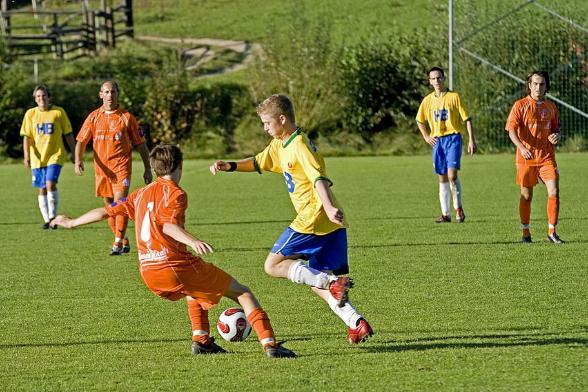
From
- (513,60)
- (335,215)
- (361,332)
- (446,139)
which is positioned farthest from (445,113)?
(513,60)

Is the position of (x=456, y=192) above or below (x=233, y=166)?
below

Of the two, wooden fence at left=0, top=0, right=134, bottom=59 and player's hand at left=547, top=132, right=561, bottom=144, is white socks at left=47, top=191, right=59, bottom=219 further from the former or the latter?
wooden fence at left=0, top=0, right=134, bottom=59

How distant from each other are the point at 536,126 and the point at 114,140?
15.5 feet

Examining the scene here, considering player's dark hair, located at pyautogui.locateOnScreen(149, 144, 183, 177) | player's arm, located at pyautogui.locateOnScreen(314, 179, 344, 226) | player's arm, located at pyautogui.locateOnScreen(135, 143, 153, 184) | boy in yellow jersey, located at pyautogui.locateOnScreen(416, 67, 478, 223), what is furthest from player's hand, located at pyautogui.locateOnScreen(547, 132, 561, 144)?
player's dark hair, located at pyautogui.locateOnScreen(149, 144, 183, 177)

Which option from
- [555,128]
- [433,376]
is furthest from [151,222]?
[555,128]

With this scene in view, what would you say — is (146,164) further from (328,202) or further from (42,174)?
(328,202)

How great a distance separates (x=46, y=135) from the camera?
591 inches

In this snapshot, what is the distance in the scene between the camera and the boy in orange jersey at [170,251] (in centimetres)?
648

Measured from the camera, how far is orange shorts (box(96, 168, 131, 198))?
40.4ft

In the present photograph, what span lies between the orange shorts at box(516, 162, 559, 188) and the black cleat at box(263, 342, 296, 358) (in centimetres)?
588

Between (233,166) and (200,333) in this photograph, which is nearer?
(200,333)

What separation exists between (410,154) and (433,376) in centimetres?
2372

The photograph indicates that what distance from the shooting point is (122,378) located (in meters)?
6.33

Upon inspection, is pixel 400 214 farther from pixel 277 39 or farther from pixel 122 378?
pixel 277 39
